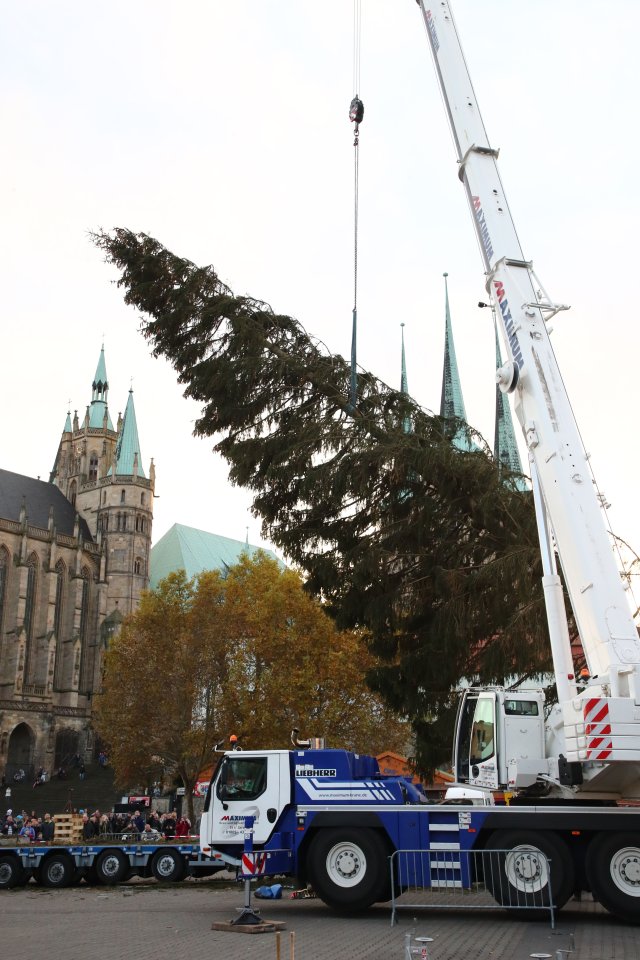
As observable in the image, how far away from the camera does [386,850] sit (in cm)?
1280

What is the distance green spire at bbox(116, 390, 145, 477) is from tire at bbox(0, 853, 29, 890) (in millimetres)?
74943

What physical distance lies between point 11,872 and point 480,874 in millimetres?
11168

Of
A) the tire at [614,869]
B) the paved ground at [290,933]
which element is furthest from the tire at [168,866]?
the tire at [614,869]

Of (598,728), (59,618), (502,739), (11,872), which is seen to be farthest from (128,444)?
(598,728)

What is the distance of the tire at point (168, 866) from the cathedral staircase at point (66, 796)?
35.3 m

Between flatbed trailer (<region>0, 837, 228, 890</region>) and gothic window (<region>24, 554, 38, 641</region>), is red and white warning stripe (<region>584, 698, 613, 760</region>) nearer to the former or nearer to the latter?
flatbed trailer (<region>0, 837, 228, 890</region>)

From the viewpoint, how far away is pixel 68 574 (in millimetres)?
84562

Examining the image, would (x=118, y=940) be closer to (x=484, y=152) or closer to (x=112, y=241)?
(x=484, y=152)

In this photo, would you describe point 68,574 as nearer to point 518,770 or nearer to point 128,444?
point 128,444

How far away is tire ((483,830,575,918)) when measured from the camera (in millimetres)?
12109

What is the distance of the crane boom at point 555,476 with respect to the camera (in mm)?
11242

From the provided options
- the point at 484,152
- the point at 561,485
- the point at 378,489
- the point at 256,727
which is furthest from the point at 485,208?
the point at 256,727

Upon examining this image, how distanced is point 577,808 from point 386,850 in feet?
8.51

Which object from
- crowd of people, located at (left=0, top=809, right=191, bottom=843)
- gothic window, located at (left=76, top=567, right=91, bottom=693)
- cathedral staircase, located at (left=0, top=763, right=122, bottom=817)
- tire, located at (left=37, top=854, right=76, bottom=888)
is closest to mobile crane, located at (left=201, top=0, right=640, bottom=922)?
tire, located at (left=37, top=854, right=76, bottom=888)
